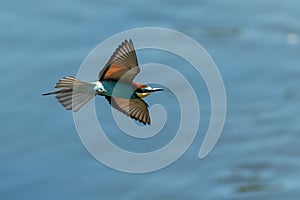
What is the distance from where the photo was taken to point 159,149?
688 cm

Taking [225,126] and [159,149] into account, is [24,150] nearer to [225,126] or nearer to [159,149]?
→ [159,149]

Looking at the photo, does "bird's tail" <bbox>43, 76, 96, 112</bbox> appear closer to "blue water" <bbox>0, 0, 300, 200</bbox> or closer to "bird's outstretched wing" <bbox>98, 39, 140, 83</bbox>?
"bird's outstretched wing" <bbox>98, 39, 140, 83</bbox>

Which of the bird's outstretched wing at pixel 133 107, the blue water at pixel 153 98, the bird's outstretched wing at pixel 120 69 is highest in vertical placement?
the blue water at pixel 153 98

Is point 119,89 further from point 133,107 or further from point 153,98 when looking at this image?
point 153,98

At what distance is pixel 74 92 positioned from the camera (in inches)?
66.9

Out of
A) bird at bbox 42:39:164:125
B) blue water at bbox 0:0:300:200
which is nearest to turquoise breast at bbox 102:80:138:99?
bird at bbox 42:39:164:125

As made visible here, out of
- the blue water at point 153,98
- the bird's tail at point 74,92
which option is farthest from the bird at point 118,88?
the blue water at point 153,98

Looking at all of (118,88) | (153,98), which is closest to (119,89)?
(118,88)

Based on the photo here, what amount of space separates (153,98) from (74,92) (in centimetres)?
505

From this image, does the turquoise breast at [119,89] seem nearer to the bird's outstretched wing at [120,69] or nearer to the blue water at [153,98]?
the bird's outstretched wing at [120,69]

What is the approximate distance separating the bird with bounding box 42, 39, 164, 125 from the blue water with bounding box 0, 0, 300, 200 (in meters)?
4.28

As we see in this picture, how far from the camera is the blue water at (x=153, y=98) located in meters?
6.54

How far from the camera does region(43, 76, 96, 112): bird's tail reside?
1.64 m

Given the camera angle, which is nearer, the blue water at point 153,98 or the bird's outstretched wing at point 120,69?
the bird's outstretched wing at point 120,69
